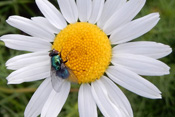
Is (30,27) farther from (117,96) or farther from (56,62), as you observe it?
(117,96)

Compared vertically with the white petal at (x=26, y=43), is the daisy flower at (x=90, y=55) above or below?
below

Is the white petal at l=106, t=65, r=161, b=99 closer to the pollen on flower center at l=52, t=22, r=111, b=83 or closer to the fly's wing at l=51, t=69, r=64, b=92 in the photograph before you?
the pollen on flower center at l=52, t=22, r=111, b=83

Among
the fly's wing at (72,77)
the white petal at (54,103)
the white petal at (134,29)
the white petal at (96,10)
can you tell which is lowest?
the white petal at (54,103)

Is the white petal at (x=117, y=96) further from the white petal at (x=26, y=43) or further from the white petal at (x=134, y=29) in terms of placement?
the white petal at (x=26, y=43)

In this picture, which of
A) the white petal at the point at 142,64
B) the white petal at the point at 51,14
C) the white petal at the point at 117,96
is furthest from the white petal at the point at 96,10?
the white petal at the point at 117,96

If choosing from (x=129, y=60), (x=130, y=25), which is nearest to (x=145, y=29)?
(x=130, y=25)

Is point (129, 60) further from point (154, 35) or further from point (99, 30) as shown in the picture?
point (154, 35)

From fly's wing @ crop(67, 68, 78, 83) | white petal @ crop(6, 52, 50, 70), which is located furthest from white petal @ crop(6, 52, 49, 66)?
fly's wing @ crop(67, 68, 78, 83)
